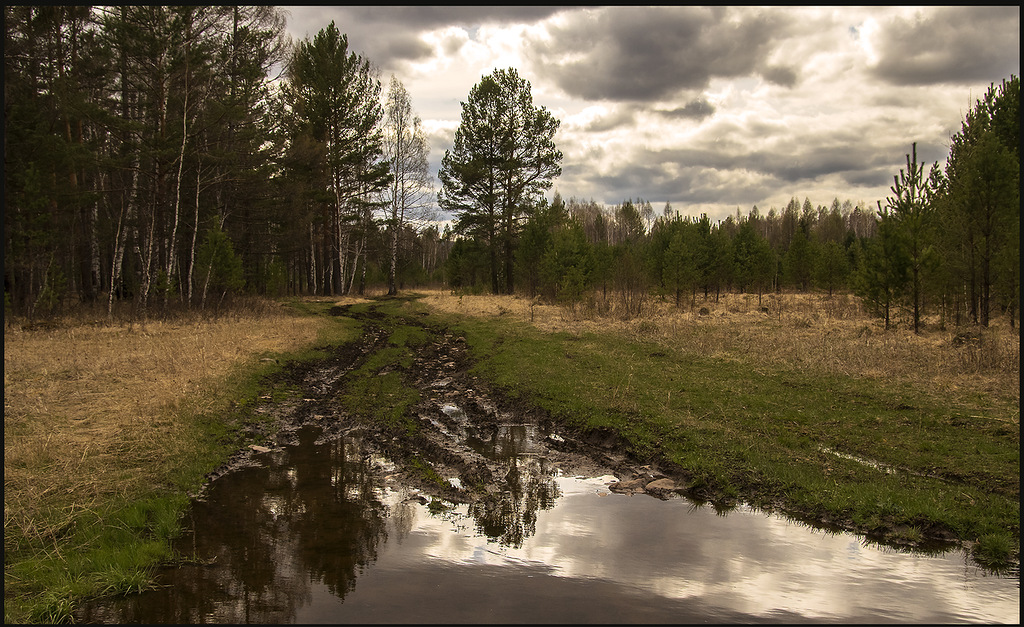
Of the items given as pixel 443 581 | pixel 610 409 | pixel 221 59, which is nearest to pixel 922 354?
pixel 610 409

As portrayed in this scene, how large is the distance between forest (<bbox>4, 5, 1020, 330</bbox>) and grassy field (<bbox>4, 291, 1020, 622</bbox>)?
4398 millimetres

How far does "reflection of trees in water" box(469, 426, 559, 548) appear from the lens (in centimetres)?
639

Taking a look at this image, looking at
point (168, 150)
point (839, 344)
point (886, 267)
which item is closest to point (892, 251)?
point (886, 267)

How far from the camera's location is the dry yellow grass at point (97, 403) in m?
6.61

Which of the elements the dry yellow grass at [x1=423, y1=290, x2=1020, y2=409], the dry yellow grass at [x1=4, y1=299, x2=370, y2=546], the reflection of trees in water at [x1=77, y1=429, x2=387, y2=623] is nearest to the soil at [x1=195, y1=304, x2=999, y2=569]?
the reflection of trees in water at [x1=77, y1=429, x2=387, y2=623]

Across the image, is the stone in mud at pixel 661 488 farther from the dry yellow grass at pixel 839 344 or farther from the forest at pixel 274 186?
the forest at pixel 274 186

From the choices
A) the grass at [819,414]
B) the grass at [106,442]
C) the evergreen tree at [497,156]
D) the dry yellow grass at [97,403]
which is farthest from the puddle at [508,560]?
the evergreen tree at [497,156]

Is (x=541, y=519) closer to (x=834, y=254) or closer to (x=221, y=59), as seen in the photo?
(x=221, y=59)

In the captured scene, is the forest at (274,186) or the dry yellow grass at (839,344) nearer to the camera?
the dry yellow grass at (839,344)

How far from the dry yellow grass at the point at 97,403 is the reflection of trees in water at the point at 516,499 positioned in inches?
176

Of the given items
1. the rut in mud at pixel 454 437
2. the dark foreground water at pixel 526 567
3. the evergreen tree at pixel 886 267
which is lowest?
the dark foreground water at pixel 526 567

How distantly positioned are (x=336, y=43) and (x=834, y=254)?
38.9 metres

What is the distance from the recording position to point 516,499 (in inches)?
287

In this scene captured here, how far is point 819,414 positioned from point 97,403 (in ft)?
42.9
